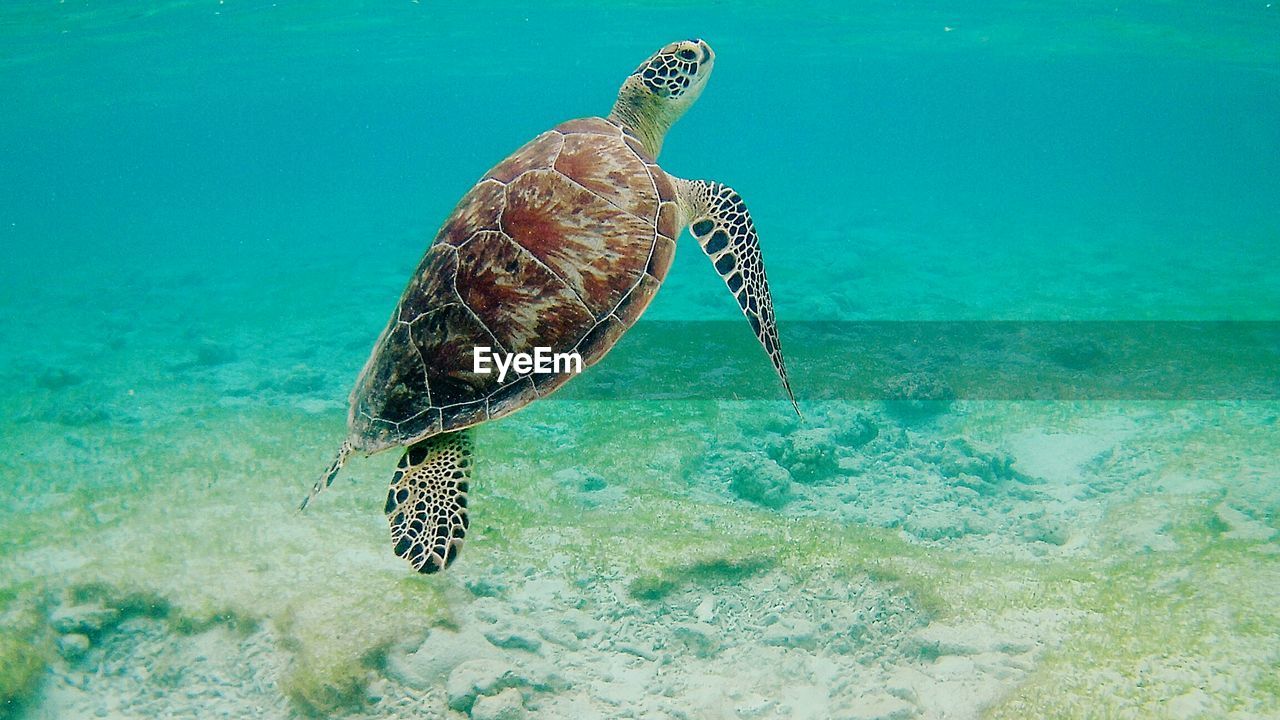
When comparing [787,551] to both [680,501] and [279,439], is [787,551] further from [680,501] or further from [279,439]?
[279,439]

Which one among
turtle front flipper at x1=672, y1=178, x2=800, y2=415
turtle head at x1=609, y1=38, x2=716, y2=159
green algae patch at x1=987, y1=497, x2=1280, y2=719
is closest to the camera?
green algae patch at x1=987, y1=497, x2=1280, y2=719

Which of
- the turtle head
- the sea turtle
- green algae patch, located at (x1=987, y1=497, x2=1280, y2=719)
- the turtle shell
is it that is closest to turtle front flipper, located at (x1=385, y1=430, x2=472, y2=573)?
the sea turtle

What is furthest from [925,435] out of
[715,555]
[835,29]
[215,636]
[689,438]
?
[835,29]

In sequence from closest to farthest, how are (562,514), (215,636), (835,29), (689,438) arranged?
(215,636) < (562,514) < (689,438) < (835,29)

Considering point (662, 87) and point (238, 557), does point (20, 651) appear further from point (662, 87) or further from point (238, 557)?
point (662, 87)

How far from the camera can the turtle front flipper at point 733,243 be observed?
387cm

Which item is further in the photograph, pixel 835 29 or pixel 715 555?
pixel 835 29

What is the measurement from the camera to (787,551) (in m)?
4.57

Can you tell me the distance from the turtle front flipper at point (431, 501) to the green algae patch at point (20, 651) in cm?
276

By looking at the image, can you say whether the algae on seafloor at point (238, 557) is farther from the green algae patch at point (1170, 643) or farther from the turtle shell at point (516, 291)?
the green algae patch at point (1170, 643)

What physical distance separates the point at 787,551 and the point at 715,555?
19.6 inches

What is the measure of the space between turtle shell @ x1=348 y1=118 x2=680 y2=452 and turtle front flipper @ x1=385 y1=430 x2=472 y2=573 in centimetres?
19

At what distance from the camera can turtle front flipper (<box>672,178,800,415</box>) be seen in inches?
152

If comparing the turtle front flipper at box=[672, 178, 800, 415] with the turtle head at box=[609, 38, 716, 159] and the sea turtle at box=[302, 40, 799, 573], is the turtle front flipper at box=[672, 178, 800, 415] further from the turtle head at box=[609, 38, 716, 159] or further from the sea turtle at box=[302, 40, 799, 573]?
the turtle head at box=[609, 38, 716, 159]
